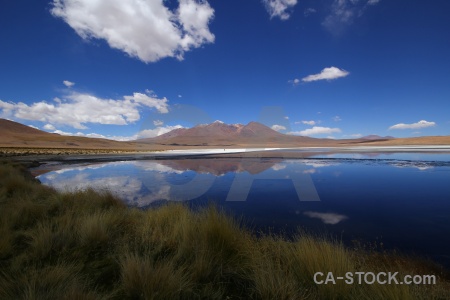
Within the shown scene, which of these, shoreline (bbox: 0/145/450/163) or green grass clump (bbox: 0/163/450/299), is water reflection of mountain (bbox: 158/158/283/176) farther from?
green grass clump (bbox: 0/163/450/299)

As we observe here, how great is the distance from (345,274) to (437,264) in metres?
2.32

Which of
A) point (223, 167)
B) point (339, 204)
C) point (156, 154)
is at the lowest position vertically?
point (339, 204)

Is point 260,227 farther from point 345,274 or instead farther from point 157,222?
point 345,274

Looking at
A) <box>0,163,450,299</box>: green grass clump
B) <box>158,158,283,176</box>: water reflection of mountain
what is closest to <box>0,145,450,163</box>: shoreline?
<box>158,158,283,176</box>: water reflection of mountain

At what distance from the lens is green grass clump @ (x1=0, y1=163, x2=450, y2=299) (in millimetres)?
2578

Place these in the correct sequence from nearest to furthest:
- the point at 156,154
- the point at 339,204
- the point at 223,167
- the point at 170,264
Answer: the point at 170,264, the point at 339,204, the point at 223,167, the point at 156,154

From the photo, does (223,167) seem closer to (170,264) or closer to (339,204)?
(339,204)

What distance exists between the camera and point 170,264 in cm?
290

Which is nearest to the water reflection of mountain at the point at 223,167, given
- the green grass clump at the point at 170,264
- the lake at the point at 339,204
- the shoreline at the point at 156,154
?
the lake at the point at 339,204

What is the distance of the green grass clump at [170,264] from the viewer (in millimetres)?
2578

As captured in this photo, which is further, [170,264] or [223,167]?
[223,167]

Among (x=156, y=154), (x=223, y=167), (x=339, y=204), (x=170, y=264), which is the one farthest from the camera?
(x=156, y=154)

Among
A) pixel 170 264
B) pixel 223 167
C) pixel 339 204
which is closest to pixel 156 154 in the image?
pixel 223 167

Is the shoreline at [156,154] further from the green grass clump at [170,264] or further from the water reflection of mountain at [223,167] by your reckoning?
the green grass clump at [170,264]
